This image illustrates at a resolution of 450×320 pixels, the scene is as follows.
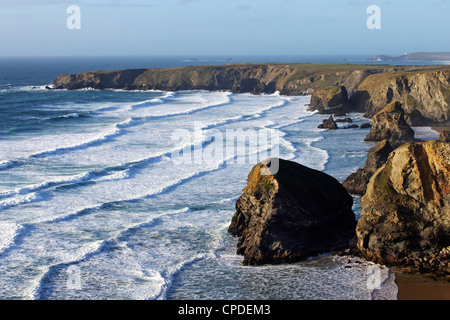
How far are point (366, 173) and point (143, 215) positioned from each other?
38.2 feet

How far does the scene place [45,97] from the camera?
94.1 m

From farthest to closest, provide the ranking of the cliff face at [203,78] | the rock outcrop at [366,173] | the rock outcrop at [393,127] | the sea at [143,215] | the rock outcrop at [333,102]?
the cliff face at [203,78]
the rock outcrop at [333,102]
the rock outcrop at [393,127]
the rock outcrop at [366,173]
the sea at [143,215]

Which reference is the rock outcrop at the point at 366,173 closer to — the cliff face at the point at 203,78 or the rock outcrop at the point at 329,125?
the rock outcrop at the point at 329,125

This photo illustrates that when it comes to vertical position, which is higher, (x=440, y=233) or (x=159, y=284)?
(x=440, y=233)

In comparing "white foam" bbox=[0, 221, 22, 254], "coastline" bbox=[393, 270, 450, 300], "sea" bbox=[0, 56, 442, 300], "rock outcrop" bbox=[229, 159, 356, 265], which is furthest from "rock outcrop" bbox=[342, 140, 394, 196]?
"white foam" bbox=[0, 221, 22, 254]

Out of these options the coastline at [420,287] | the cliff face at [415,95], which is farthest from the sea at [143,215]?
the cliff face at [415,95]

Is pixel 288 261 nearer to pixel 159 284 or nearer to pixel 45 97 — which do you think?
pixel 159 284

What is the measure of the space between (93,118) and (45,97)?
3174 centimetres

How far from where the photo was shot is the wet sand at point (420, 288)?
1703 centimetres

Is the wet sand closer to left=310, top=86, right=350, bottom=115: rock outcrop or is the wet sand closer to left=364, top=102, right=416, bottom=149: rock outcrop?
left=364, top=102, right=416, bottom=149: rock outcrop

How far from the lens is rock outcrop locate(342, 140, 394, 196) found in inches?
1141

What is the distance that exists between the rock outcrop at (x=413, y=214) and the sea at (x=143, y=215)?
94 cm

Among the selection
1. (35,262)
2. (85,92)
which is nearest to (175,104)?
(85,92)

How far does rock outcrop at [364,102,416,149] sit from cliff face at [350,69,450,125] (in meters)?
11.6
